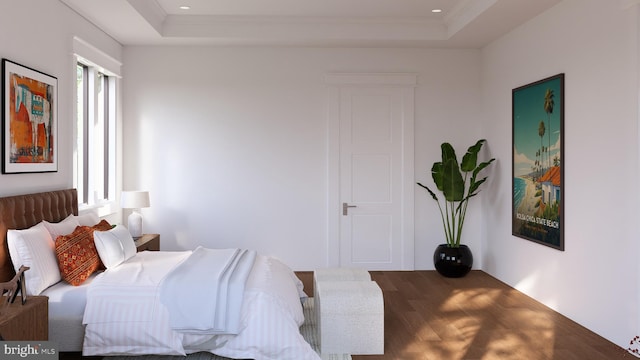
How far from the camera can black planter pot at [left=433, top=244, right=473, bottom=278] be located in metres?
6.18

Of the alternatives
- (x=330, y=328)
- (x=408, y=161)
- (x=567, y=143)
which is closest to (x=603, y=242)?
(x=567, y=143)

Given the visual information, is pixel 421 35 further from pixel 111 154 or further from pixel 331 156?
pixel 111 154

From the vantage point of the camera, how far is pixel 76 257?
3.87 metres

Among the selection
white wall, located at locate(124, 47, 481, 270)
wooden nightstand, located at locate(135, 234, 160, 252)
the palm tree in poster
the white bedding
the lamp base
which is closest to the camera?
the white bedding

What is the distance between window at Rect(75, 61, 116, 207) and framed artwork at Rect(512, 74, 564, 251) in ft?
14.6

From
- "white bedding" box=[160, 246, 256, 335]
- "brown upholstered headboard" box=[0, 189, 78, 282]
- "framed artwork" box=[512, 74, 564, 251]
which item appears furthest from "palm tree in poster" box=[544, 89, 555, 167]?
"brown upholstered headboard" box=[0, 189, 78, 282]

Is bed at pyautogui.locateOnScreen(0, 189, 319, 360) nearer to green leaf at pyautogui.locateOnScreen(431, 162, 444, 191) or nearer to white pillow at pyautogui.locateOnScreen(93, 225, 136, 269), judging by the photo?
white pillow at pyautogui.locateOnScreen(93, 225, 136, 269)

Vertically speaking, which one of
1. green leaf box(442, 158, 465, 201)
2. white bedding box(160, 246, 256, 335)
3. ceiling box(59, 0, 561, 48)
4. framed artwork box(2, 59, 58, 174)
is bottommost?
white bedding box(160, 246, 256, 335)

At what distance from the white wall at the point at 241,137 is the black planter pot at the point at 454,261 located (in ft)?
4.18

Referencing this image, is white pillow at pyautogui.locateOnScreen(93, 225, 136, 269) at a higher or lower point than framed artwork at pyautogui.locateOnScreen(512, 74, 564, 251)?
lower

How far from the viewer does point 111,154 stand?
6266 mm

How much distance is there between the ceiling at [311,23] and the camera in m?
5.45

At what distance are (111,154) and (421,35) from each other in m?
3.88

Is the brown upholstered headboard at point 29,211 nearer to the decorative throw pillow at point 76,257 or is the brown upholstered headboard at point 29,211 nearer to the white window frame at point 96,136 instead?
the decorative throw pillow at point 76,257
